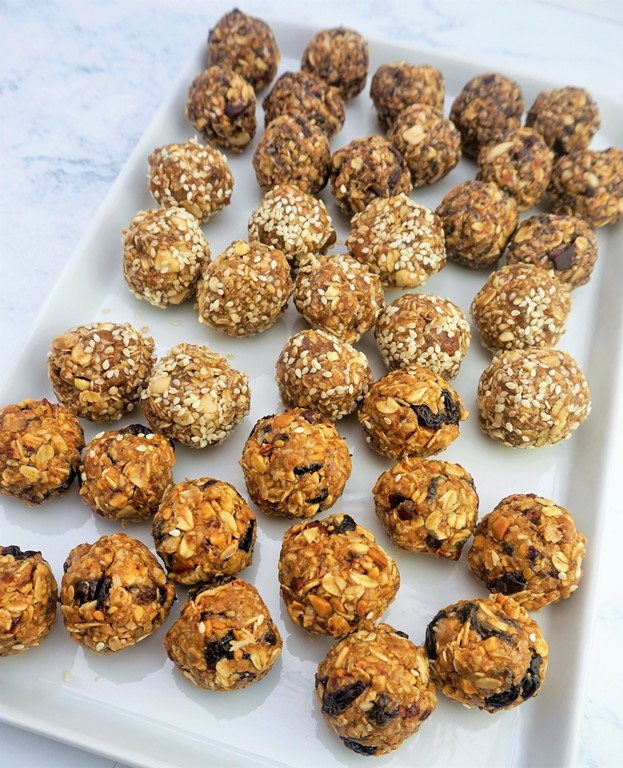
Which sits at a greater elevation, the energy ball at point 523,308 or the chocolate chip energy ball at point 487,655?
the energy ball at point 523,308

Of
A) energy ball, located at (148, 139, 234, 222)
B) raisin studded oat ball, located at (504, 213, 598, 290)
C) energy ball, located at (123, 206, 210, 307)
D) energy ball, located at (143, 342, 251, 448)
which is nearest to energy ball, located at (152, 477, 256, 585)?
energy ball, located at (143, 342, 251, 448)

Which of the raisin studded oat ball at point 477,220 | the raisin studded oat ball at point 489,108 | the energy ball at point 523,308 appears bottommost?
the energy ball at point 523,308

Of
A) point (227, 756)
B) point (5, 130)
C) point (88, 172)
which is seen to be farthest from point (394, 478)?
point (5, 130)

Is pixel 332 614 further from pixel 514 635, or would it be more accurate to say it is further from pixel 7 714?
pixel 7 714

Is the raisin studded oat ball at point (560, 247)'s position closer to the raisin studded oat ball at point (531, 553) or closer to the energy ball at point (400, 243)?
the energy ball at point (400, 243)

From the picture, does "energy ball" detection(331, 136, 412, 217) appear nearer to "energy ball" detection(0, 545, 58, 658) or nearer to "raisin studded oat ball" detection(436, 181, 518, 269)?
"raisin studded oat ball" detection(436, 181, 518, 269)

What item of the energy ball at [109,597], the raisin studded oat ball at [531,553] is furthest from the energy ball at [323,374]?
the energy ball at [109,597]

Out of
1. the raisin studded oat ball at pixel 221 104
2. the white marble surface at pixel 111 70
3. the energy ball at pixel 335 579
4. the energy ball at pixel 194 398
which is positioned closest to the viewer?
the energy ball at pixel 335 579
